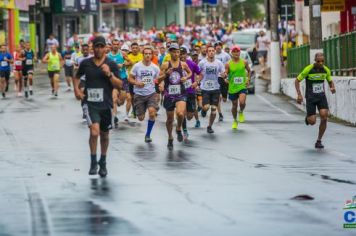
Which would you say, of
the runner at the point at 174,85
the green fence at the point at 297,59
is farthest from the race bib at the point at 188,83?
the green fence at the point at 297,59

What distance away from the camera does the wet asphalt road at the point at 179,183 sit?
11070mm

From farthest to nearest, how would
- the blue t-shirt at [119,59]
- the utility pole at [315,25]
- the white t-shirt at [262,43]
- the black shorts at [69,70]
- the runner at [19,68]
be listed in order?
the white t-shirt at [262,43]
the black shorts at [69,70]
the runner at [19,68]
the utility pole at [315,25]
the blue t-shirt at [119,59]

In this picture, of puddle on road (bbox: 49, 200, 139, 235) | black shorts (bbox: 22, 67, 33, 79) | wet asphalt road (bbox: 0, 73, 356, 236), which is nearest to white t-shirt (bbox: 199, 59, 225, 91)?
wet asphalt road (bbox: 0, 73, 356, 236)

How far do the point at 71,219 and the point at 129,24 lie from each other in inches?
3593

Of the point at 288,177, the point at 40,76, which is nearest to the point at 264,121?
the point at 288,177

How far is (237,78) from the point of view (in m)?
24.9

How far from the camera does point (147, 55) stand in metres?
21.1

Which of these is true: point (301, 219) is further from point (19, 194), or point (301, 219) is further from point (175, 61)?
point (175, 61)

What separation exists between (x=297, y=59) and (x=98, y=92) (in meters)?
24.2

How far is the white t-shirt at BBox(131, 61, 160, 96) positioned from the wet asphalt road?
2.83 ft

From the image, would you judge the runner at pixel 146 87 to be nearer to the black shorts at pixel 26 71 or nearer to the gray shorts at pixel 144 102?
the gray shorts at pixel 144 102

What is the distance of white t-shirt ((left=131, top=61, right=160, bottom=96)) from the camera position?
21281 millimetres

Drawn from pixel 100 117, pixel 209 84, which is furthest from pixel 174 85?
pixel 100 117

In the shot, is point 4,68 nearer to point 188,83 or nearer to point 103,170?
point 188,83
